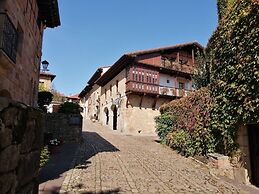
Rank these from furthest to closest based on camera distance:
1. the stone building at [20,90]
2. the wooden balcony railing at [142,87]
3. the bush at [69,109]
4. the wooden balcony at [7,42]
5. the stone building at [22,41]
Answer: the wooden balcony railing at [142,87] < the bush at [69,109] < the stone building at [22,41] < the wooden balcony at [7,42] < the stone building at [20,90]

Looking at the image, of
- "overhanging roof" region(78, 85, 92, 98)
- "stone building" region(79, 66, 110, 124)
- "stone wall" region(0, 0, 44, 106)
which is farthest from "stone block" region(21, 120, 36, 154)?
"overhanging roof" region(78, 85, 92, 98)

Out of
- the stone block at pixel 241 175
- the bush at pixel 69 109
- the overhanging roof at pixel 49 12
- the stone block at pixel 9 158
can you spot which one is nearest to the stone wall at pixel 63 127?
the bush at pixel 69 109

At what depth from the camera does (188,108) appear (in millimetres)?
10594


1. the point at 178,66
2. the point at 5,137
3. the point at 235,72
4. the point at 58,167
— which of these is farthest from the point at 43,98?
the point at 5,137

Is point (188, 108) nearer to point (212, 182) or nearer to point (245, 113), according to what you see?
point (245, 113)

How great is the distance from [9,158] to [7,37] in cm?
461

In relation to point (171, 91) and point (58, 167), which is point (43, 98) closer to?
point (58, 167)

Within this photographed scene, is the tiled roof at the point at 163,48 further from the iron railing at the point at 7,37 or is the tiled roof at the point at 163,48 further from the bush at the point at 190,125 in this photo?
the iron railing at the point at 7,37

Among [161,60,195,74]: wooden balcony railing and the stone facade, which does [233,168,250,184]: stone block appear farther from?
the stone facade

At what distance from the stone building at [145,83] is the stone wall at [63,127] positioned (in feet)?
27.1

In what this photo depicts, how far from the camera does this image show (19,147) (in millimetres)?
2564

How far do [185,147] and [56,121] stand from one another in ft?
23.5

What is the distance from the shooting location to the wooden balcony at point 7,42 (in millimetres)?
5582

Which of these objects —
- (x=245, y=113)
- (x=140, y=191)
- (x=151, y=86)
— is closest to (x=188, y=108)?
(x=245, y=113)
